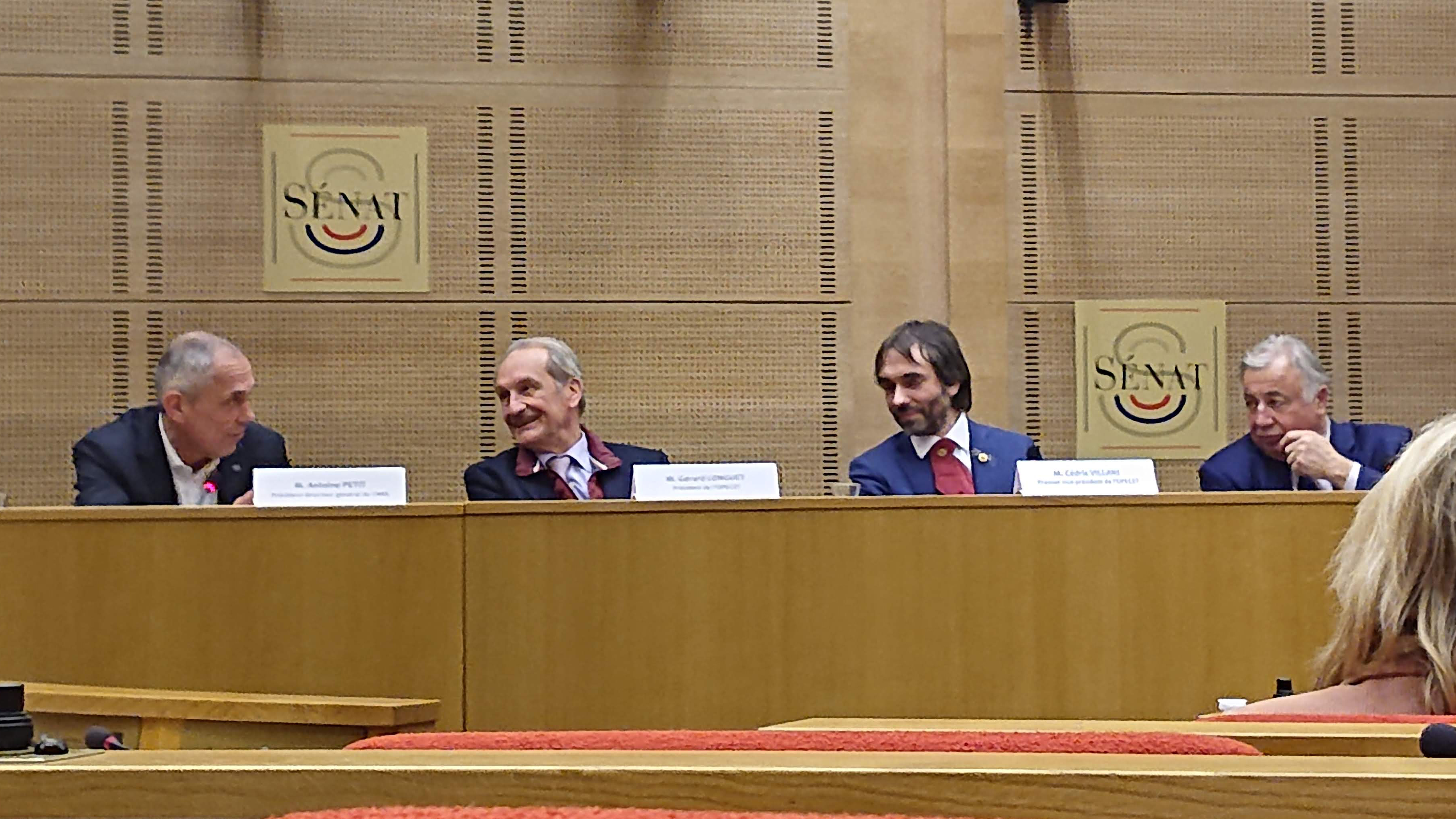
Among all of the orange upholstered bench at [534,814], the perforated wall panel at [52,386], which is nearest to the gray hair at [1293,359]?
the perforated wall panel at [52,386]

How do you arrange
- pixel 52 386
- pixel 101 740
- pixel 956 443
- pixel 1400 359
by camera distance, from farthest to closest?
pixel 1400 359
pixel 52 386
pixel 956 443
pixel 101 740

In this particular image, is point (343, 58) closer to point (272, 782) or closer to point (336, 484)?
point (336, 484)

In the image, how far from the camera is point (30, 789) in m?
0.84

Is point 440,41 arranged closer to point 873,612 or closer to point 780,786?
point 873,612

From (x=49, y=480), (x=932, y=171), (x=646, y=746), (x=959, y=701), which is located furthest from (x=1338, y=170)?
(x=646, y=746)

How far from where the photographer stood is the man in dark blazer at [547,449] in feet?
16.6

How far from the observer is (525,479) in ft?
16.7

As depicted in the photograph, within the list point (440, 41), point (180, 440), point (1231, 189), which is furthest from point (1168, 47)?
point (180, 440)

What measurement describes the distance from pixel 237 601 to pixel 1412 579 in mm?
→ 2735

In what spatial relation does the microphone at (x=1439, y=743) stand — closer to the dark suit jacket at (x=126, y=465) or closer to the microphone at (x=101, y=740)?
the microphone at (x=101, y=740)

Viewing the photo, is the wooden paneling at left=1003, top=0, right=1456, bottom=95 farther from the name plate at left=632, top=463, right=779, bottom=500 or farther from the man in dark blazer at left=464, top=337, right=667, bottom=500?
the name plate at left=632, top=463, right=779, bottom=500

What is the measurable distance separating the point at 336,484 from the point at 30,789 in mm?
3257

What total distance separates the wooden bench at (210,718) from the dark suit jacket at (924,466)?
252 centimetres

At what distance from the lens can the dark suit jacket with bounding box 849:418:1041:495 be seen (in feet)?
16.8
